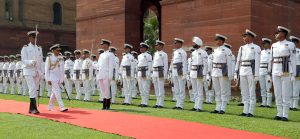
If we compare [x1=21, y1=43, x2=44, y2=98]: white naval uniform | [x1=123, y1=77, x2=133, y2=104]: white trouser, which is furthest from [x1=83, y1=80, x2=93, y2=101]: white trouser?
[x1=21, y1=43, x2=44, y2=98]: white naval uniform

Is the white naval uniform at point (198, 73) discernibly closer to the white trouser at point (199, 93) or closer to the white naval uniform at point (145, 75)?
the white trouser at point (199, 93)

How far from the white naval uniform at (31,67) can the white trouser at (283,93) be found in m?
6.13

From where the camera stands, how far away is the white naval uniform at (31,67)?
11.6 m

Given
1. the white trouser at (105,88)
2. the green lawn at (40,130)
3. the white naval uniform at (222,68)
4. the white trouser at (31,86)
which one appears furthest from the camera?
the white trouser at (105,88)

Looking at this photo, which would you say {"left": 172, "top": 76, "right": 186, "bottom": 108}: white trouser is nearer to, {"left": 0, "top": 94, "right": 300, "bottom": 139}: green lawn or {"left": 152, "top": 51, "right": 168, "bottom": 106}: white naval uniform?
{"left": 152, "top": 51, "right": 168, "bottom": 106}: white naval uniform

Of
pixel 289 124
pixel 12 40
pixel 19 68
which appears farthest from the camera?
pixel 12 40

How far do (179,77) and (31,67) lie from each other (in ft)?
14.3

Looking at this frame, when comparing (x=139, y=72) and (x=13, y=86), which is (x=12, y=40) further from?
(x=139, y=72)

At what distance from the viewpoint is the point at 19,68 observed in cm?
2195

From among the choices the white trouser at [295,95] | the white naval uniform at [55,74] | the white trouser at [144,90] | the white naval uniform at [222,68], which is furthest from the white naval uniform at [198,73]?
the white naval uniform at [55,74]

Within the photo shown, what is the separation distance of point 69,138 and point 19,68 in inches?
594

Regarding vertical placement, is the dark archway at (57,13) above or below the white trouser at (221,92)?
above

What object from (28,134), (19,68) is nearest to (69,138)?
(28,134)

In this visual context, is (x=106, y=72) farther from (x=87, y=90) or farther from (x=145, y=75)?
(x=87, y=90)
